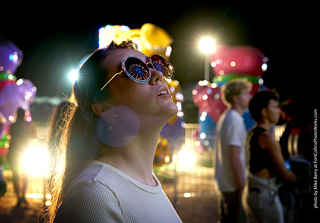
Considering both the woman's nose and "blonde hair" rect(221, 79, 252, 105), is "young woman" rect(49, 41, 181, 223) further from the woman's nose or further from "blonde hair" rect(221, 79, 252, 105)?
"blonde hair" rect(221, 79, 252, 105)

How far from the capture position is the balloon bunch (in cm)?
654

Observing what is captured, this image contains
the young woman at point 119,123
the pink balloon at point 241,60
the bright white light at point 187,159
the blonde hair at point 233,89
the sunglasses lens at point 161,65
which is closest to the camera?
the young woman at point 119,123

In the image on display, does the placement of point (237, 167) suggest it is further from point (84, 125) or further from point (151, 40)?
point (151, 40)

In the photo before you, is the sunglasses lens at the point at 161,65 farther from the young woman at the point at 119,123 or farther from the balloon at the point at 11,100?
the balloon at the point at 11,100

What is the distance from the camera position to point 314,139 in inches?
104

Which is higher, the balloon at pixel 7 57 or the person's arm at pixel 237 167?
the balloon at pixel 7 57

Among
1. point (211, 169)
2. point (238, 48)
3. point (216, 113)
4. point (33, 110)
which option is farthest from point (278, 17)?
point (33, 110)

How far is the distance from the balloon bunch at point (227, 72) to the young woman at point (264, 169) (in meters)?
3.67

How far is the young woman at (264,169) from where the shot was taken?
2.58 metres

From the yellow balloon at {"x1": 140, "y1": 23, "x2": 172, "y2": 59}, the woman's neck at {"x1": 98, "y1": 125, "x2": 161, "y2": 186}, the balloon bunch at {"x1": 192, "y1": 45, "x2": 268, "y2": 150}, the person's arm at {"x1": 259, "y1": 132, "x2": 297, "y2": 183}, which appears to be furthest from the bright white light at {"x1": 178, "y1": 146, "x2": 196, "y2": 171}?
the woman's neck at {"x1": 98, "y1": 125, "x2": 161, "y2": 186}

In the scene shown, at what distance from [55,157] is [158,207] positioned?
0.65m

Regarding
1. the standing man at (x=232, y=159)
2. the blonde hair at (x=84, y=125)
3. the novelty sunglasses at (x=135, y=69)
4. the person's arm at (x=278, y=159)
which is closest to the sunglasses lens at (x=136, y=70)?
the novelty sunglasses at (x=135, y=69)

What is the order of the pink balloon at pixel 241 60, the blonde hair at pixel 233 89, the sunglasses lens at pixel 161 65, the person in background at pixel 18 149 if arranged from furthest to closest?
the pink balloon at pixel 241 60 < the person in background at pixel 18 149 < the blonde hair at pixel 233 89 < the sunglasses lens at pixel 161 65

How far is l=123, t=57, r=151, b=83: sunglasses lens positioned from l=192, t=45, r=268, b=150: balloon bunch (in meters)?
5.57
